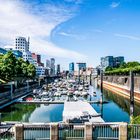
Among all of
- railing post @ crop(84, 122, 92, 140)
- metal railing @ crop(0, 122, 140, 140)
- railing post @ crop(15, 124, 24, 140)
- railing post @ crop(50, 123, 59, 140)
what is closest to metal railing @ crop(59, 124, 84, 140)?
metal railing @ crop(0, 122, 140, 140)

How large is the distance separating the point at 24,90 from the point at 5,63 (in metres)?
15.6

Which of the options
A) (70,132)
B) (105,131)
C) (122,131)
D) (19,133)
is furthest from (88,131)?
(19,133)

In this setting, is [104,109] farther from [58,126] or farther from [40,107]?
[58,126]

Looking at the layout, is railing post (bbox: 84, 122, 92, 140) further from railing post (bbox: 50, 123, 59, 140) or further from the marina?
the marina

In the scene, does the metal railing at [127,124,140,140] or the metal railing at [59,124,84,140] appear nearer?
the metal railing at [127,124,140,140]

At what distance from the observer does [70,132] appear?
23672mm

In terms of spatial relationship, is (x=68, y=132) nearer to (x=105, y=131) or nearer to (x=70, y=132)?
(x=70, y=132)

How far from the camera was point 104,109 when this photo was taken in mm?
Answer: 73688

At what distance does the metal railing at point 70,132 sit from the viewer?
74.9ft

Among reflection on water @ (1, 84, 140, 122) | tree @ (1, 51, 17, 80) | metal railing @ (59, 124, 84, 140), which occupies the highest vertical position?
tree @ (1, 51, 17, 80)

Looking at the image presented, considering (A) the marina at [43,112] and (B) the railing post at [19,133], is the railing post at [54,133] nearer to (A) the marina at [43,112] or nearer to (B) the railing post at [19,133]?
(B) the railing post at [19,133]

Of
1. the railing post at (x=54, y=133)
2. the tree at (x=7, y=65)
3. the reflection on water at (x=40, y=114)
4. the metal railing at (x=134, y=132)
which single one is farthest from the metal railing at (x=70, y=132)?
the tree at (x=7, y=65)

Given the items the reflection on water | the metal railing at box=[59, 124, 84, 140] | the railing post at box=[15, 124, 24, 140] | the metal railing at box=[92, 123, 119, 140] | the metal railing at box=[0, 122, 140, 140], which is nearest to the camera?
the railing post at box=[15, 124, 24, 140]

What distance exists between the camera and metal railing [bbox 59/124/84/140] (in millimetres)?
22844
